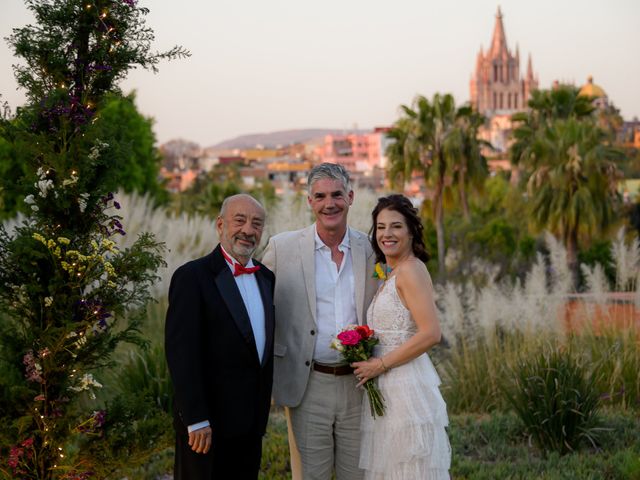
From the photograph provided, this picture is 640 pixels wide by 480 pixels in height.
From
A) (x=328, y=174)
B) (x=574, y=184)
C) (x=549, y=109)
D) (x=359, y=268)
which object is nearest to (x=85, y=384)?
(x=359, y=268)

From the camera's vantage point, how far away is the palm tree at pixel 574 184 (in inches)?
1025

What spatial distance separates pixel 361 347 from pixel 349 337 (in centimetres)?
11

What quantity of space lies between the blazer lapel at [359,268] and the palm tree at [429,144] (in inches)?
1149

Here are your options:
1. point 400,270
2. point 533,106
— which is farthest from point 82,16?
point 533,106

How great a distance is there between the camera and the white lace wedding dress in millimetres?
4172

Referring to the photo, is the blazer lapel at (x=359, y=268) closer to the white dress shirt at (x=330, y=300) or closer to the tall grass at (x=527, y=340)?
the white dress shirt at (x=330, y=300)

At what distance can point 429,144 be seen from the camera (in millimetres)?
34344

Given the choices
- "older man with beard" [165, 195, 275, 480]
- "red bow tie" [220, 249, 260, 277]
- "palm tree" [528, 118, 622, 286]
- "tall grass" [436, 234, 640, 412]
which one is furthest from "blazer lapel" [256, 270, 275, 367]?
"palm tree" [528, 118, 622, 286]

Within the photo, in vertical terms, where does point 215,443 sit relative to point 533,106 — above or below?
below

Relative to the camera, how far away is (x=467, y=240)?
31797 millimetres

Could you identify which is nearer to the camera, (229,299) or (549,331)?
(229,299)

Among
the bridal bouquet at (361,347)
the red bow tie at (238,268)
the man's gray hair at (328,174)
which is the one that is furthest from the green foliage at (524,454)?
the red bow tie at (238,268)

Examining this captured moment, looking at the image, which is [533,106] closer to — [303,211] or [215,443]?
[303,211]

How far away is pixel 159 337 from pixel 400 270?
4.34 metres
